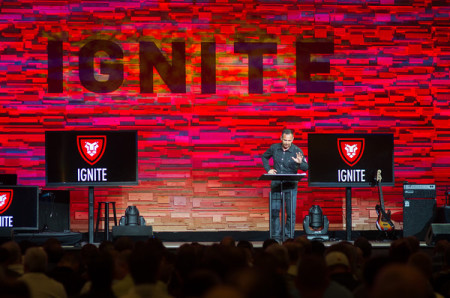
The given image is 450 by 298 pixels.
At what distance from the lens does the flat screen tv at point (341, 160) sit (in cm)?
991

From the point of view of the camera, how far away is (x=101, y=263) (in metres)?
4.20

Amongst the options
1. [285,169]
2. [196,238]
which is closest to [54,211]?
[196,238]

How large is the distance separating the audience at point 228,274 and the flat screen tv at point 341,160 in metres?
3.11

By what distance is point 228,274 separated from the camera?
3494mm

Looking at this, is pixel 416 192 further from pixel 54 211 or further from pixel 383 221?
pixel 54 211

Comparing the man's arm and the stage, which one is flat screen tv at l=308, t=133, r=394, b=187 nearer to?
the man's arm

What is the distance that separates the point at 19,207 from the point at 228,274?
259 inches

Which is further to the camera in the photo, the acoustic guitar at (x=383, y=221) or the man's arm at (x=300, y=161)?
the acoustic guitar at (x=383, y=221)

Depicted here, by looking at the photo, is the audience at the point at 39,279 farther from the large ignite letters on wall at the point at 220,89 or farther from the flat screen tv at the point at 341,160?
the large ignite letters on wall at the point at 220,89

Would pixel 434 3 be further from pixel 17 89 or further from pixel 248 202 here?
pixel 17 89

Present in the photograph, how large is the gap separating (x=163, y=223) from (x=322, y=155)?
10.9ft

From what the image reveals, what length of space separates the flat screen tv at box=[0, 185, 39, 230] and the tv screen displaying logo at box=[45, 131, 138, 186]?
322 mm

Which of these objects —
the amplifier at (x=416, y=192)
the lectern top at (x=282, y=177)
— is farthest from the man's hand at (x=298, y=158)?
the amplifier at (x=416, y=192)

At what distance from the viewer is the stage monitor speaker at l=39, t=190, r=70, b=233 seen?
10617 mm
